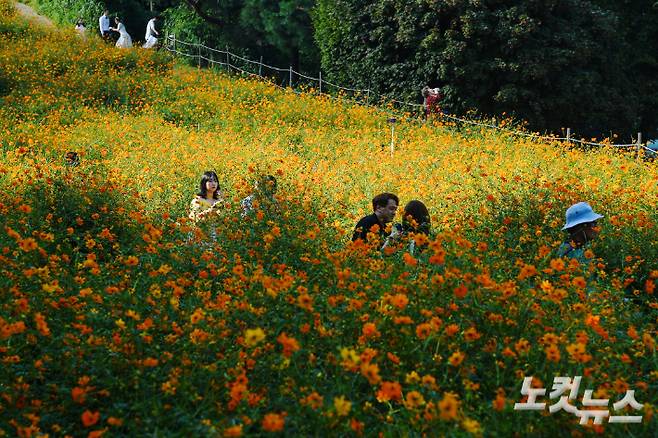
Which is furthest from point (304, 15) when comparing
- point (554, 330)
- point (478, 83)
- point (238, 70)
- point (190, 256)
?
point (554, 330)

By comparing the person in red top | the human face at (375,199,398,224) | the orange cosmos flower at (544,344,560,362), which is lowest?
the orange cosmos flower at (544,344,560,362)

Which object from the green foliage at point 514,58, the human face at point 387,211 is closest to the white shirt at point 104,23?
the green foliage at point 514,58

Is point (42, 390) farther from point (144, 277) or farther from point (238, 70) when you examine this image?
point (238, 70)

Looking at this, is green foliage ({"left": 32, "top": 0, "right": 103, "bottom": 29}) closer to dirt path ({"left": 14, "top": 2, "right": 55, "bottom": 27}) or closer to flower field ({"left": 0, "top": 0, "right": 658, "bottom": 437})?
dirt path ({"left": 14, "top": 2, "right": 55, "bottom": 27})

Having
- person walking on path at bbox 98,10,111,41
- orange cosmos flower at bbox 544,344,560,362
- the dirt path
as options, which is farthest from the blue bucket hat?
the dirt path

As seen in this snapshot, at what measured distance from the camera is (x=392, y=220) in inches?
261

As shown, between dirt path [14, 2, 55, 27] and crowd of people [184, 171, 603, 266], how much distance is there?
21.7 m

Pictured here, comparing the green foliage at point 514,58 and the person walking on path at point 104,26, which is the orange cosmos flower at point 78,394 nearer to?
the green foliage at point 514,58

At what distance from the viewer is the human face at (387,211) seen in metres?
6.40

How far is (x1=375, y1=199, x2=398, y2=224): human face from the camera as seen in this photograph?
6398mm

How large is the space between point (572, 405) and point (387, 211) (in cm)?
306

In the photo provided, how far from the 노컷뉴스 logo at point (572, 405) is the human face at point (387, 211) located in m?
2.85

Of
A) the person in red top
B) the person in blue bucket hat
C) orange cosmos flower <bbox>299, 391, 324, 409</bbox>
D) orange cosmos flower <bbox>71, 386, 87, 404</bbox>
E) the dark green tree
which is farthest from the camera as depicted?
the dark green tree

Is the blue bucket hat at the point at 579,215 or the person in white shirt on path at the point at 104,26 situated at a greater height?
the person in white shirt on path at the point at 104,26
